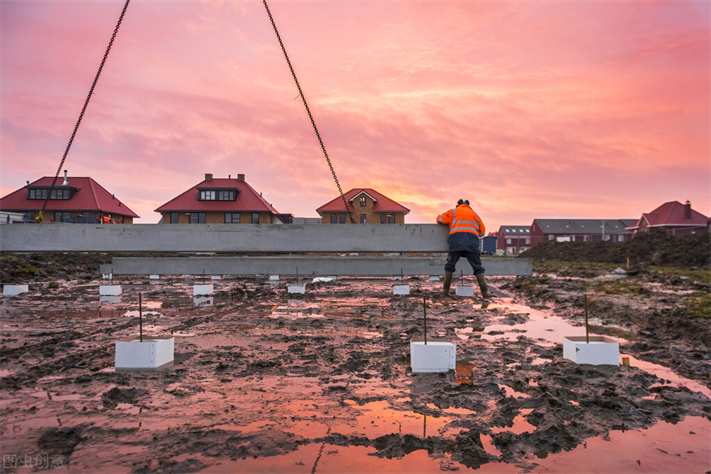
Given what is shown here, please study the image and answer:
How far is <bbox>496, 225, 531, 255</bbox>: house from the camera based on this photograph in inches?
3428

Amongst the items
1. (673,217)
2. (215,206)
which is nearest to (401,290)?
(215,206)

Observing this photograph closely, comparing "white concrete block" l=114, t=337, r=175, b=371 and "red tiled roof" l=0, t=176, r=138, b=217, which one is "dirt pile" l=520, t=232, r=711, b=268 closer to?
"white concrete block" l=114, t=337, r=175, b=371

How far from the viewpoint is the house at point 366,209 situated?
4762 cm

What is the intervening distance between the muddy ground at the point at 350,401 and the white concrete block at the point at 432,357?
0.14 metres

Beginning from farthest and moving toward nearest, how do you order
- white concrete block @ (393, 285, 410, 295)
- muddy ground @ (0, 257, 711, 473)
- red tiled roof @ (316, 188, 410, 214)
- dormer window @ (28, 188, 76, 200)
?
red tiled roof @ (316, 188, 410, 214) → dormer window @ (28, 188, 76, 200) → white concrete block @ (393, 285, 410, 295) → muddy ground @ (0, 257, 711, 473)

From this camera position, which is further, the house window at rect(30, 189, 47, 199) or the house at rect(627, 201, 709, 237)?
the house at rect(627, 201, 709, 237)

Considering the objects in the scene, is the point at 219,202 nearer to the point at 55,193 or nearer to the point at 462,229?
the point at 55,193

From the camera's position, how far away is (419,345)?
16.2ft

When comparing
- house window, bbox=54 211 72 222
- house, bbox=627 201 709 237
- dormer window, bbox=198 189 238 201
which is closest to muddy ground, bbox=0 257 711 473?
dormer window, bbox=198 189 238 201

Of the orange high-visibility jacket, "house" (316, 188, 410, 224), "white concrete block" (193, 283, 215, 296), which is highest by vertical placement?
"house" (316, 188, 410, 224)

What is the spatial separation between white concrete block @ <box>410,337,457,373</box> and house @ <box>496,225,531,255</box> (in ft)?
278

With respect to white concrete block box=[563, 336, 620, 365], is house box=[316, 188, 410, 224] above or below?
above

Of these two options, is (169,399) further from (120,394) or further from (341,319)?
(341,319)

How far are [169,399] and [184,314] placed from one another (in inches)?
221
